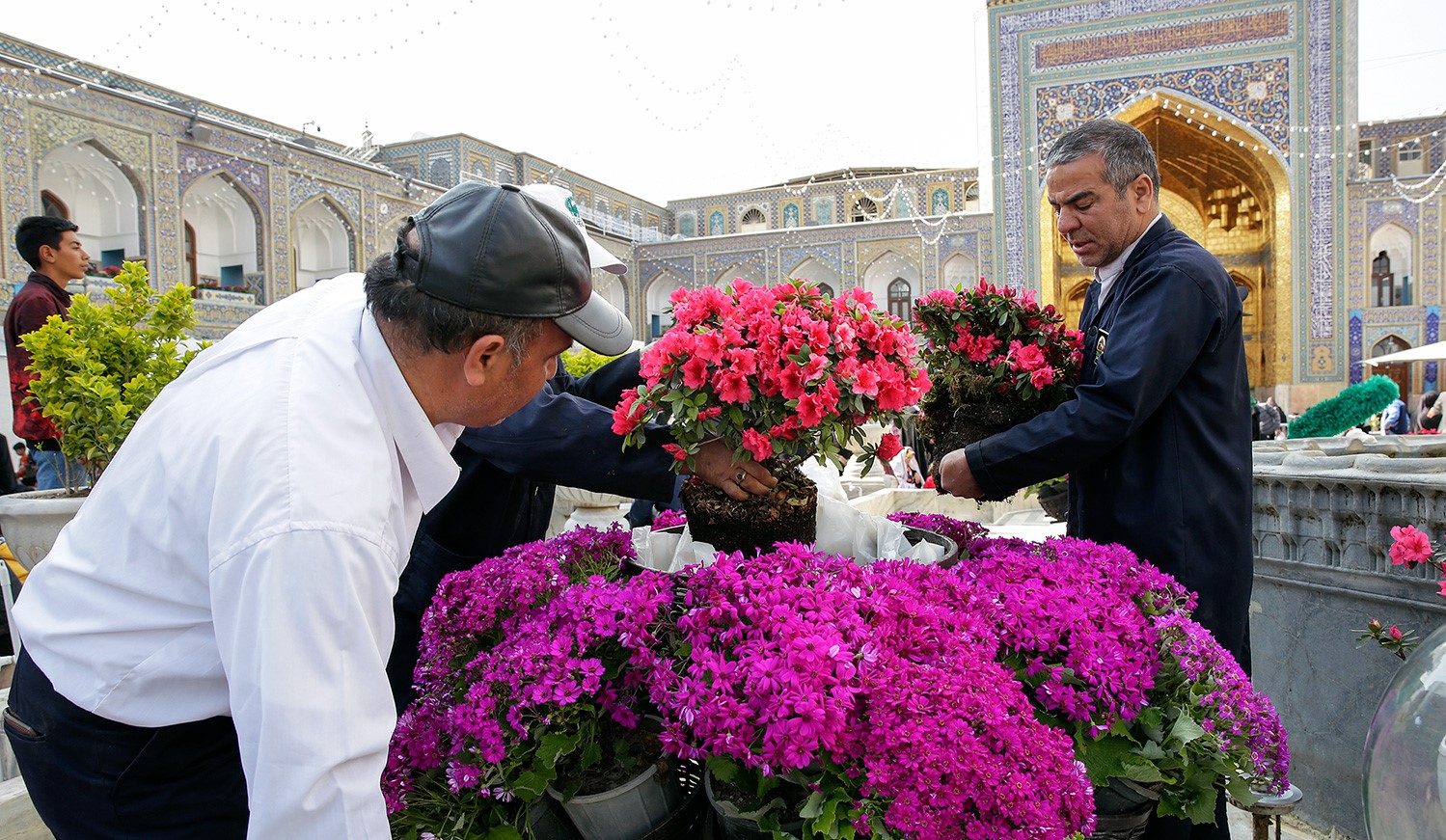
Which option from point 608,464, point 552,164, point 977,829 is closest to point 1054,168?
point 608,464

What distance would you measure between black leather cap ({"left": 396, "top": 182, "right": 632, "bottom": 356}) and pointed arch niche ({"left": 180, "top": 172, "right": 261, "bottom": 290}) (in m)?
17.6

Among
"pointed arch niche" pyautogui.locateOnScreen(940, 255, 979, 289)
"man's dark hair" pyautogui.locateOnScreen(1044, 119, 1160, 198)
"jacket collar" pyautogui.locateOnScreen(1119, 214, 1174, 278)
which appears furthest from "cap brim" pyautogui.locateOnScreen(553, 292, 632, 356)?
"pointed arch niche" pyautogui.locateOnScreen(940, 255, 979, 289)

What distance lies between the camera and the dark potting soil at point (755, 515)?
4.87 ft

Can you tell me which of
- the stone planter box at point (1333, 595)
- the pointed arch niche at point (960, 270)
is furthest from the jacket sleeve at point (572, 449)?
the pointed arch niche at point (960, 270)

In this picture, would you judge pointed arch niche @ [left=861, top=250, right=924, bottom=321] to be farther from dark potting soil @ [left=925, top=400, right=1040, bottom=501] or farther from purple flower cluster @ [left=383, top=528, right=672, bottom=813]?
purple flower cluster @ [left=383, top=528, right=672, bottom=813]

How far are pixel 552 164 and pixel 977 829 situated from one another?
87.3 ft

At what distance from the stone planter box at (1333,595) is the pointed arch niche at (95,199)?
52.4 ft

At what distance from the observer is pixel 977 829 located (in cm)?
101

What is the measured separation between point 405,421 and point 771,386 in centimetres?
59

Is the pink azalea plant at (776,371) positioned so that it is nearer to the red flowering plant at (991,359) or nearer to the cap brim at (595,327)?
the cap brim at (595,327)

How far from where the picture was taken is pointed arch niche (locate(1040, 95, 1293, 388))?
594 inches

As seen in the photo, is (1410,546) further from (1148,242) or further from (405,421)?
(405,421)

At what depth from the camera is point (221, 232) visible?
17.2 m

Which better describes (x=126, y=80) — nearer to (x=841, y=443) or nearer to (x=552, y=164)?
(x=552, y=164)
